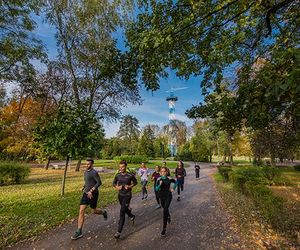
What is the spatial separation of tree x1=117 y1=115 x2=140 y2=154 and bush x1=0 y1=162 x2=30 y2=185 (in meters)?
56.9

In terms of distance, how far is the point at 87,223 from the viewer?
8.10 meters

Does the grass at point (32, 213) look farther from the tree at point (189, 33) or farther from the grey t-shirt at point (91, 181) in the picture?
the tree at point (189, 33)

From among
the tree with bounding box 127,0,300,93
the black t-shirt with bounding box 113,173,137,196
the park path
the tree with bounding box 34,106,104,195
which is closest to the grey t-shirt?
the black t-shirt with bounding box 113,173,137,196

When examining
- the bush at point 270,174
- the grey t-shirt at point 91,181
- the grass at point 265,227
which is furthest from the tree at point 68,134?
the bush at point 270,174

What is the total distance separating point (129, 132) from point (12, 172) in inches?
2458

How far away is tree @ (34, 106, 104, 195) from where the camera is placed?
12930mm

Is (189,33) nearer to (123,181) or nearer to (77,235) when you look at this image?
(123,181)

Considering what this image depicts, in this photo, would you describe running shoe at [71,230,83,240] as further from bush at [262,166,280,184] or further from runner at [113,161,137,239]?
bush at [262,166,280,184]

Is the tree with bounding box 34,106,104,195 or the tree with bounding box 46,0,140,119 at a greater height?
the tree with bounding box 46,0,140,119

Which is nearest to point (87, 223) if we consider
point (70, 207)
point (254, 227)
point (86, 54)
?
point (70, 207)

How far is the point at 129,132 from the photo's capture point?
81750mm

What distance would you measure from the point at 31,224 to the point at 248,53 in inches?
336

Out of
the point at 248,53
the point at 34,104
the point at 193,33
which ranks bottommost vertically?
the point at 193,33

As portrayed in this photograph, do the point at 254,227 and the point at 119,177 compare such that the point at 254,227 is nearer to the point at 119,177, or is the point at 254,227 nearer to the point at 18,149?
the point at 119,177
